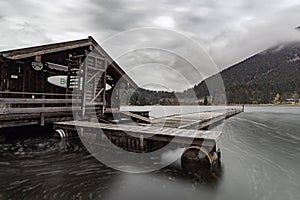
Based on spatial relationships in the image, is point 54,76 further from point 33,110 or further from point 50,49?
point 33,110

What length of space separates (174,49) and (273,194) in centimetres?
977

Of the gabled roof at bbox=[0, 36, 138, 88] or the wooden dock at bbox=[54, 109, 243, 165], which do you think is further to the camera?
the gabled roof at bbox=[0, 36, 138, 88]

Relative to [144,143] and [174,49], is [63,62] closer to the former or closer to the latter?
[174,49]

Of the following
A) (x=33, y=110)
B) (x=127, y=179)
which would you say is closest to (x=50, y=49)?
(x=33, y=110)

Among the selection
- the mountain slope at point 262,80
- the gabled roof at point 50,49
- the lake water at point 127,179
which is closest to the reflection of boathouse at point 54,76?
the gabled roof at point 50,49

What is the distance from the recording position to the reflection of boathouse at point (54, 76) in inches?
337

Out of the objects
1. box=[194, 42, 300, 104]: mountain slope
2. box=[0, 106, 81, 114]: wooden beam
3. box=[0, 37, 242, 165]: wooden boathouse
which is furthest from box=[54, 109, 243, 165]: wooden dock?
box=[194, 42, 300, 104]: mountain slope

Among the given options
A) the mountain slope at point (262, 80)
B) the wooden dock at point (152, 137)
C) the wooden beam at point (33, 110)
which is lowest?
the wooden dock at point (152, 137)

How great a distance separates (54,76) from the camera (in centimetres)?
1210

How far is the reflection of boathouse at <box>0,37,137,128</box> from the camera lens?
8570 mm

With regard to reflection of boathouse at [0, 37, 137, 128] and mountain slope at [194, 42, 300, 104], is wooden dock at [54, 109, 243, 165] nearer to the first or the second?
reflection of boathouse at [0, 37, 137, 128]

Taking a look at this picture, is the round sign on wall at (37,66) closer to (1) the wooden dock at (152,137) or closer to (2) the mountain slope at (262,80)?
(1) the wooden dock at (152,137)

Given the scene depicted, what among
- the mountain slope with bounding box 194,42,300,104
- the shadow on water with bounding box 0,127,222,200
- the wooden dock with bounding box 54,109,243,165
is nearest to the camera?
the shadow on water with bounding box 0,127,222,200

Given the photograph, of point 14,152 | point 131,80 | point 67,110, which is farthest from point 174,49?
point 14,152
